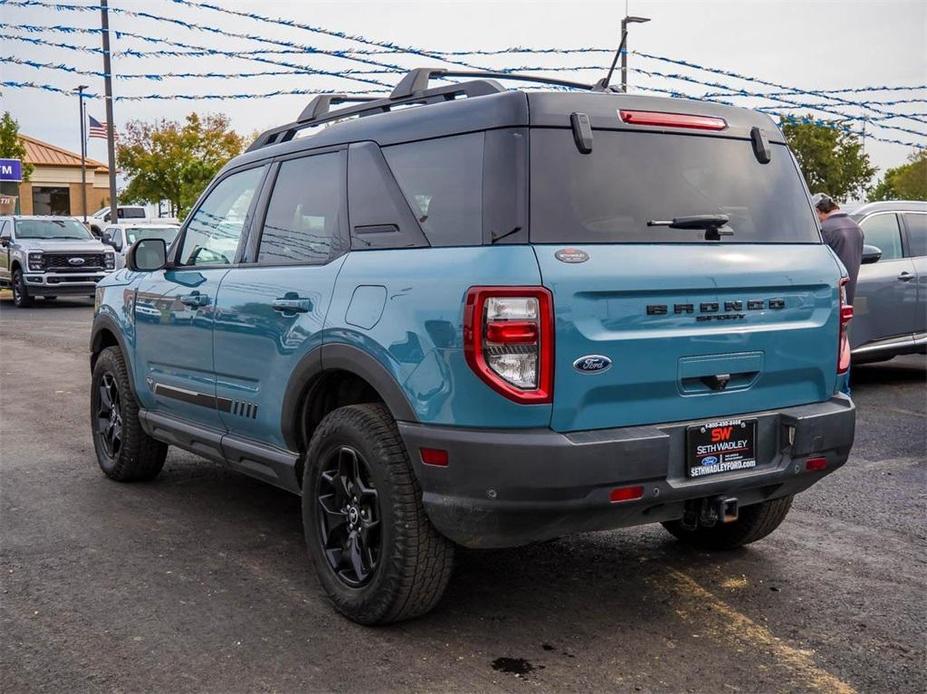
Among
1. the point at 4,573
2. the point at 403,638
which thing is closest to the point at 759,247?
the point at 403,638

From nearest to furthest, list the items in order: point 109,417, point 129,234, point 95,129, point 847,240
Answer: point 109,417, point 847,240, point 129,234, point 95,129

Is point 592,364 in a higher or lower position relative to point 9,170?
lower

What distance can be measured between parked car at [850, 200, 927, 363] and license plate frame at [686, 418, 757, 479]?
21.0 ft

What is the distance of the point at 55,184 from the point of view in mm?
70812

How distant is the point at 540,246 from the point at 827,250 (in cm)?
152

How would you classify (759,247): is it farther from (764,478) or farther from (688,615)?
(688,615)

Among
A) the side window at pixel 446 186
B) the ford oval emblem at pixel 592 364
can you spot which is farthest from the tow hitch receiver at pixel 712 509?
the side window at pixel 446 186


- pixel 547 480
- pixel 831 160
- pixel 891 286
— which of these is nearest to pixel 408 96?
pixel 547 480

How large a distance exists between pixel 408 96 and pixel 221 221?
1494mm

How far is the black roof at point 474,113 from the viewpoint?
12.5 feet

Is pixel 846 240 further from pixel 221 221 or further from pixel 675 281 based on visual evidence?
pixel 675 281

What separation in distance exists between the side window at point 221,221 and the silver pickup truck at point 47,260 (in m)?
17.5

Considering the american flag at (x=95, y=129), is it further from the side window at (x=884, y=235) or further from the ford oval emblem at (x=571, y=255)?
the ford oval emblem at (x=571, y=255)

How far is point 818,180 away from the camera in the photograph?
162ft
